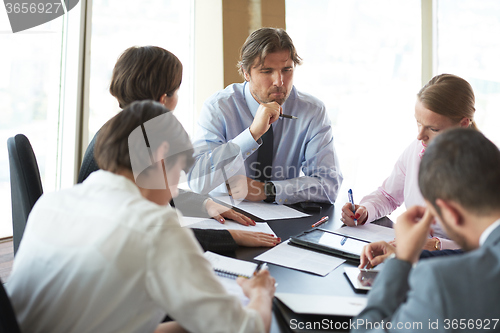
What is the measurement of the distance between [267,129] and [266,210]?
47cm

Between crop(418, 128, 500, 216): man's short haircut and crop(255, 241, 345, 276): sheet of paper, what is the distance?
19.2 inches

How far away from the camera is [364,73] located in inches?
173

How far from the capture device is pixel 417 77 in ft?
14.8

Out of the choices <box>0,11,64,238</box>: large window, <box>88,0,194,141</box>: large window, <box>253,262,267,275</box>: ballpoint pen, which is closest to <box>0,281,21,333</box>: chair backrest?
<box>253,262,267,275</box>: ballpoint pen

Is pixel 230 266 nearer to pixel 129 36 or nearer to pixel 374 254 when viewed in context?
pixel 374 254

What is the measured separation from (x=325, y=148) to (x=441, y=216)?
1.46 metres

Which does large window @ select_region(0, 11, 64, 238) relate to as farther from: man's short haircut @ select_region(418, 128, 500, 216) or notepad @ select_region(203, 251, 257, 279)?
man's short haircut @ select_region(418, 128, 500, 216)

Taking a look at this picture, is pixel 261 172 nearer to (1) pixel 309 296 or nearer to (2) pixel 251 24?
(1) pixel 309 296

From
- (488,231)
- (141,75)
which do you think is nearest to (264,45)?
(141,75)

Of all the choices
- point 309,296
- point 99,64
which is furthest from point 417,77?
point 309,296

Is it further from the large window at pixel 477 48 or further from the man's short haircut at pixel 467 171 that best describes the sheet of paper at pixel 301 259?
the large window at pixel 477 48

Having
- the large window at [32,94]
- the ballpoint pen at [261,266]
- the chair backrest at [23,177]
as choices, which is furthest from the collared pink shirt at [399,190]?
the large window at [32,94]

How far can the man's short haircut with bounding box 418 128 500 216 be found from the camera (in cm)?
77

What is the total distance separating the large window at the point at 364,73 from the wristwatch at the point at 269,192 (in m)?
2.51
